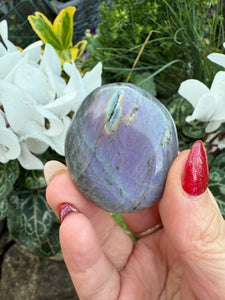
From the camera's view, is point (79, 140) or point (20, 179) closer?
point (79, 140)

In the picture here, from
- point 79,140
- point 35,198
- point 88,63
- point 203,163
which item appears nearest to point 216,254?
point 203,163

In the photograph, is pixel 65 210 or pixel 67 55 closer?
pixel 65 210

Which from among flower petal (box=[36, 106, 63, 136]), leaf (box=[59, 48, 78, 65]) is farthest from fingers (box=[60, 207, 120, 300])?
leaf (box=[59, 48, 78, 65])

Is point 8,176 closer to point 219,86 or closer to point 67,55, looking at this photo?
point 67,55

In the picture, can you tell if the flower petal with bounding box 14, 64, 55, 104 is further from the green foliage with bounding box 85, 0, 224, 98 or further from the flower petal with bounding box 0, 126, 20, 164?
the green foliage with bounding box 85, 0, 224, 98

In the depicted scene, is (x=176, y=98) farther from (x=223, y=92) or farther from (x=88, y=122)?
(x=88, y=122)

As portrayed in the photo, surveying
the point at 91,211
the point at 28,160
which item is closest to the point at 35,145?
the point at 28,160
